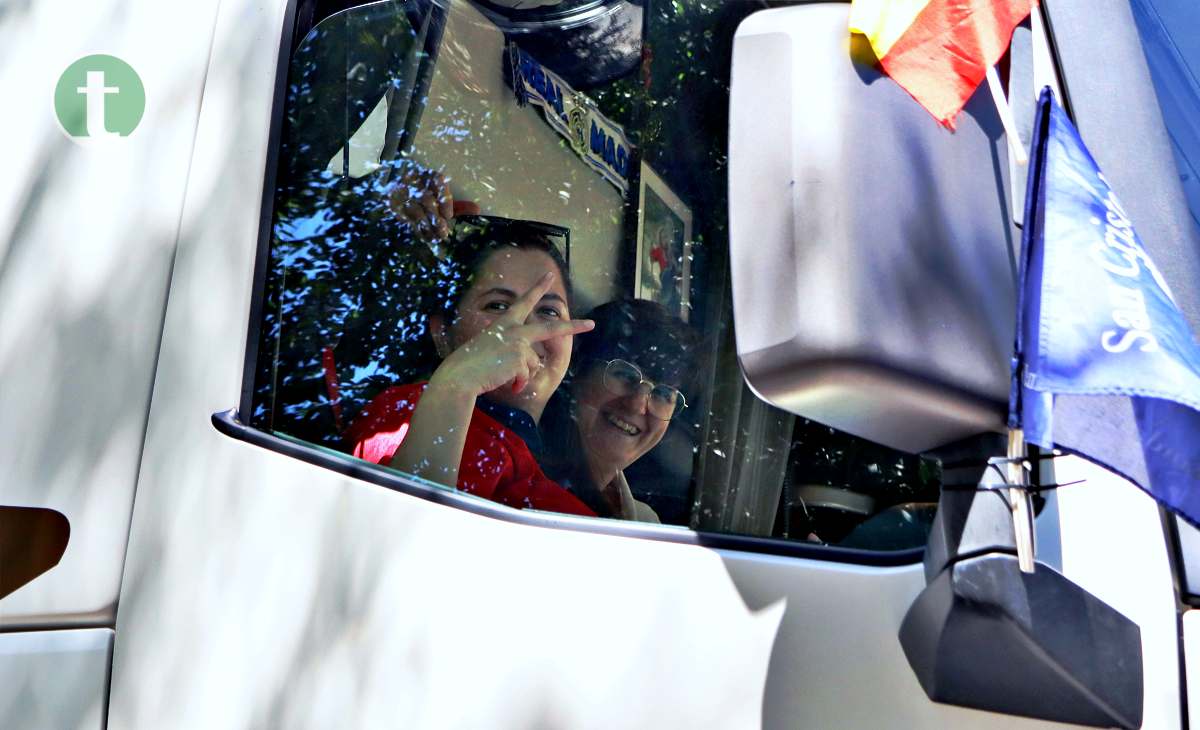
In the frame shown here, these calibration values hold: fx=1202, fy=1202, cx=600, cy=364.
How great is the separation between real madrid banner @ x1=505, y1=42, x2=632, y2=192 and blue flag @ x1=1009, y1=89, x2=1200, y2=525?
66 centimetres

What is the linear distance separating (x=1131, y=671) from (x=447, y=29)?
128 centimetres

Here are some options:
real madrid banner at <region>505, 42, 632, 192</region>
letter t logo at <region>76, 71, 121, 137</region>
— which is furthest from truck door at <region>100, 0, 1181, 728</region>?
letter t logo at <region>76, 71, 121, 137</region>

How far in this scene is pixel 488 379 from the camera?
1.71 m

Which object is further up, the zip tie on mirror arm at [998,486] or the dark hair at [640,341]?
the dark hair at [640,341]

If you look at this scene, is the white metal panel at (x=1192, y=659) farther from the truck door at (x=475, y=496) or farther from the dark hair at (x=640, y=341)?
the dark hair at (x=640, y=341)

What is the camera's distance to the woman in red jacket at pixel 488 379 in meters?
1.63

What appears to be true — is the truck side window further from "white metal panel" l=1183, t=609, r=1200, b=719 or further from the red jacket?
"white metal panel" l=1183, t=609, r=1200, b=719

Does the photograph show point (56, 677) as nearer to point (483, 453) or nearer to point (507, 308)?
point (483, 453)

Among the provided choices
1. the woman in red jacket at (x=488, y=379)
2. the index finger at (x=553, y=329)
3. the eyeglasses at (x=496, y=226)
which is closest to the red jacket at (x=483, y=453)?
the woman in red jacket at (x=488, y=379)

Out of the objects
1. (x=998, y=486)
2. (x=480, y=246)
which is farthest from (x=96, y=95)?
(x=998, y=486)

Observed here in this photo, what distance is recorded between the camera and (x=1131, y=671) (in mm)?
1245

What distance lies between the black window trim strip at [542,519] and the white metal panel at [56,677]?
1.03 feet

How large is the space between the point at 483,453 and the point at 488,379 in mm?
116

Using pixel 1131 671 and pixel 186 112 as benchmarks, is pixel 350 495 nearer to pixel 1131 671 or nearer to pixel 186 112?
pixel 186 112
